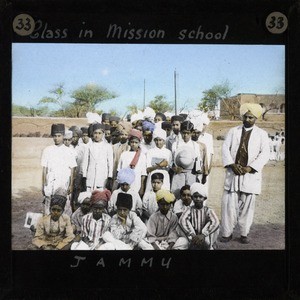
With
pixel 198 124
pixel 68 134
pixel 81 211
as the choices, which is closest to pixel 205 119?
pixel 198 124

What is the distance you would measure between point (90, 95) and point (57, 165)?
0.60 m

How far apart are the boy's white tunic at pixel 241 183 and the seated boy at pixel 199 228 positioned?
87mm

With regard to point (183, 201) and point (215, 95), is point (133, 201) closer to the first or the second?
point (183, 201)

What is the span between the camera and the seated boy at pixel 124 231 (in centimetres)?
545

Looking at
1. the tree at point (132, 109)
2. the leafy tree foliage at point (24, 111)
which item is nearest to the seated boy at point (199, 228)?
the tree at point (132, 109)

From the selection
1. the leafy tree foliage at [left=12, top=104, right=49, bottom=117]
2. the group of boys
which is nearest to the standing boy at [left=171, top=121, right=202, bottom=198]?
the group of boys

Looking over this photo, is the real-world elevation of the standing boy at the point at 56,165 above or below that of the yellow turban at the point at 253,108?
below

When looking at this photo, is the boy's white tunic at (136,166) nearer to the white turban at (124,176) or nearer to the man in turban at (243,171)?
the white turban at (124,176)

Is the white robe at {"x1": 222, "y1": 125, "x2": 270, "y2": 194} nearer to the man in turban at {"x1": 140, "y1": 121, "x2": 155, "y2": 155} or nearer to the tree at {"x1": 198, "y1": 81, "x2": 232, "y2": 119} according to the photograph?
the tree at {"x1": 198, "y1": 81, "x2": 232, "y2": 119}

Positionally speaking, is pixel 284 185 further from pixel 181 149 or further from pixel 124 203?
pixel 124 203
